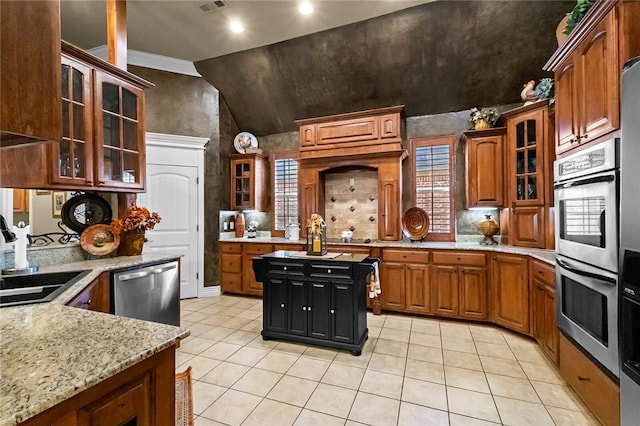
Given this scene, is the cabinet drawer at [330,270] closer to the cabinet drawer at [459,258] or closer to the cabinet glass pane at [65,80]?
the cabinet drawer at [459,258]

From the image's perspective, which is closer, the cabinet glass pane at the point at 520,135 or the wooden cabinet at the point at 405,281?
the cabinet glass pane at the point at 520,135

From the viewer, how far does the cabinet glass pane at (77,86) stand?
261 cm

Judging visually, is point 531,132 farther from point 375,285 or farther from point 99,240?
point 99,240

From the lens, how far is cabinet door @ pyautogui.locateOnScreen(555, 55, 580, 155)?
7.00 ft

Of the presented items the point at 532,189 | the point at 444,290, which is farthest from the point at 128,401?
the point at 532,189

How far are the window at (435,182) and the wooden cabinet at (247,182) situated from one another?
8.58 ft

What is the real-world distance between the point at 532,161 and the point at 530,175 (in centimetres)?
17

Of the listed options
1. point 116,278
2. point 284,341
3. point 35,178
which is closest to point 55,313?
point 116,278

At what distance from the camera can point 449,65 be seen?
3900 mm

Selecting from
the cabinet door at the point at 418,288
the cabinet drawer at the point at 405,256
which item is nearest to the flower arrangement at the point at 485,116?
the cabinet drawer at the point at 405,256

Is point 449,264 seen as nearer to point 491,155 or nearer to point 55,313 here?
point 491,155

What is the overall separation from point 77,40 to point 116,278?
3539mm

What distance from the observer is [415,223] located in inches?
169

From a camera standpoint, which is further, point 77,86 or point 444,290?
point 444,290
